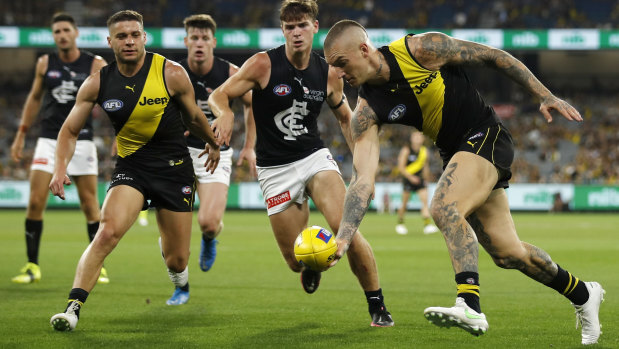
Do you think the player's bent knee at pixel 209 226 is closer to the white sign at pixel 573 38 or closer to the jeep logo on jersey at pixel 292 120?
the jeep logo on jersey at pixel 292 120

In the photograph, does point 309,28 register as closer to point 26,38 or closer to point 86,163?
point 86,163

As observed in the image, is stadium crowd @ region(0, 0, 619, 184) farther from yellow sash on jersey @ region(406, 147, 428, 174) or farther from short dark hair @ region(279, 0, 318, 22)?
short dark hair @ region(279, 0, 318, 22)

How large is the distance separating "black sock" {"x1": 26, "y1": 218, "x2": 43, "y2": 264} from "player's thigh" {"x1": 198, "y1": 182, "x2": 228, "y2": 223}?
7.41 feet

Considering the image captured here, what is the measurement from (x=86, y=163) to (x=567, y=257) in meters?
8.31

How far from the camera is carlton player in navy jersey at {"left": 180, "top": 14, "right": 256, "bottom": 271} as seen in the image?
31.2ft

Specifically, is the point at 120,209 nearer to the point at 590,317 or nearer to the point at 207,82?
the point at 207,82

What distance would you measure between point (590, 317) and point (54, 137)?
703 centimetres

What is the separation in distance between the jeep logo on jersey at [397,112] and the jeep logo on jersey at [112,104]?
2481 mm

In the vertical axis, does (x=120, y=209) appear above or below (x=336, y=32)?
below

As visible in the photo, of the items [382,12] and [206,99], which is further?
[382,12]

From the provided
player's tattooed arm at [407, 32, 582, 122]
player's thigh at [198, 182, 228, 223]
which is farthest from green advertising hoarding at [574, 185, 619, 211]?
player's tattooed arm at [407, 32, 582, 122]

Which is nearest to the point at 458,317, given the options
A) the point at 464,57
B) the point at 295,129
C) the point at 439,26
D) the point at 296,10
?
the point at 464,57

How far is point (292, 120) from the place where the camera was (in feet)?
25.3

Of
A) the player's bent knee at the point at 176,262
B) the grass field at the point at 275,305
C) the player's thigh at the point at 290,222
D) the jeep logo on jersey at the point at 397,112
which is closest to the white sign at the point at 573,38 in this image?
the grass field at the point at 275,305
